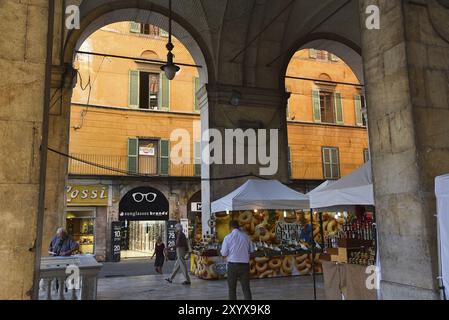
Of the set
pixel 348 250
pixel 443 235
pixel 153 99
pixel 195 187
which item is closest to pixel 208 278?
pixel 348 250

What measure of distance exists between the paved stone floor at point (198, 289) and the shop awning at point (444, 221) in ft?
12.1

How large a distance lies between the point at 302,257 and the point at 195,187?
1104cm

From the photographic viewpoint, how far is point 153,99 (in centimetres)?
2169

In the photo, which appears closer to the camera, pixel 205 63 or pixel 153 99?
pixel 205 63

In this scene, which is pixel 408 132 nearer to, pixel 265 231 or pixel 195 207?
pixel 265 231

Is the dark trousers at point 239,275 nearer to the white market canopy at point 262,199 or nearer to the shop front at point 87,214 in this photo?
the white market canopy at point 262,199

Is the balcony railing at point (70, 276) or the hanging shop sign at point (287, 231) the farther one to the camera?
the hanging shop sign at point (287, 231)

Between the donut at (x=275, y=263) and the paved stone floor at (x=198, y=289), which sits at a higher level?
the donut at (x=275, y=263)

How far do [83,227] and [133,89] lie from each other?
23.8 feet

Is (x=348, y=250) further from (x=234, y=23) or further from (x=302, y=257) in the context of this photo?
(x=234, y=23)

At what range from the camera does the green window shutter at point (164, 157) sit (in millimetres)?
20984

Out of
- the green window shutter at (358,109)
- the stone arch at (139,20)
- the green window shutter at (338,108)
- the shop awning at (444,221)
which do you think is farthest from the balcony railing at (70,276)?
the green window shutter at (358,109)

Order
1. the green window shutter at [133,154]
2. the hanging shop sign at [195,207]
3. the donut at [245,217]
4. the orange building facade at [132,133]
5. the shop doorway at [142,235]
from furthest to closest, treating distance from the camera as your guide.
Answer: the hanging shop sign at [195,207], the shop doorway at [142,235], the green window shutter at [133,154], the orange building facade at [132,133], the donut at [245,217]
